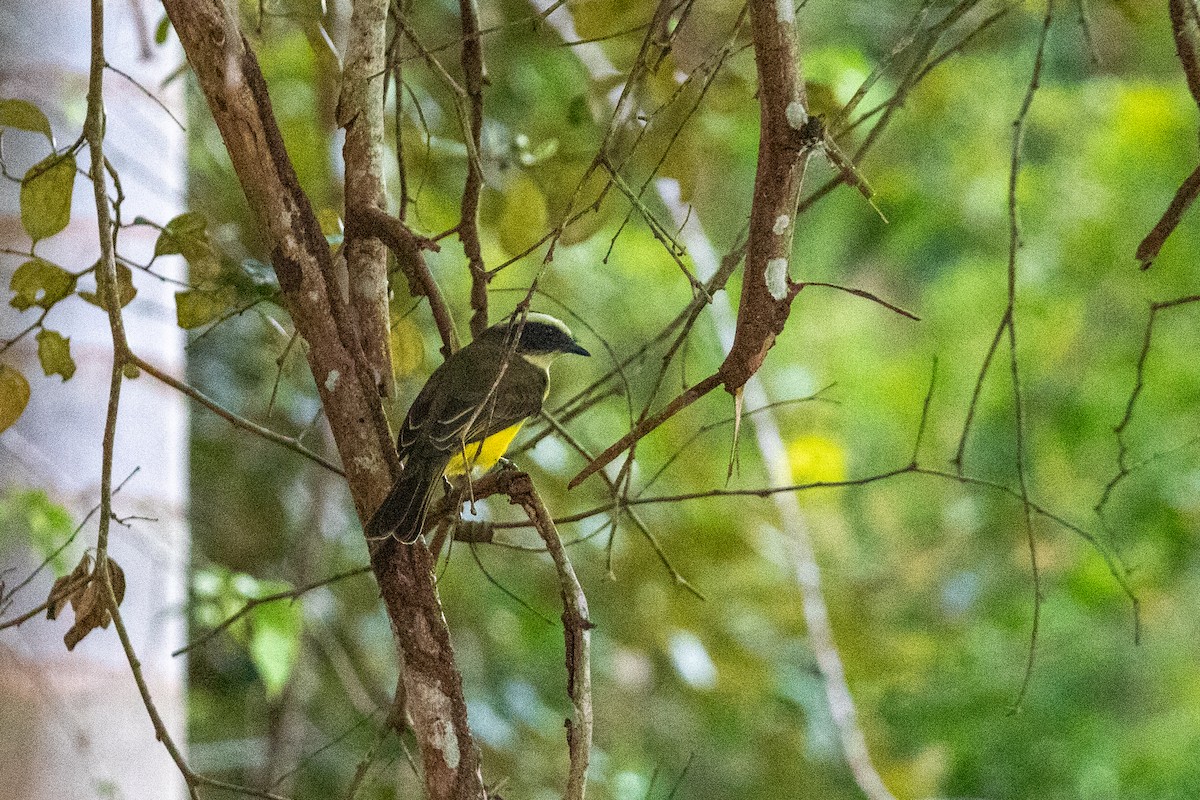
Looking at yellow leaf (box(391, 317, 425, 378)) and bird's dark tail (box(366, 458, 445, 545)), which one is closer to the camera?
bird's dark tail (box(366, 458, 445, 545))

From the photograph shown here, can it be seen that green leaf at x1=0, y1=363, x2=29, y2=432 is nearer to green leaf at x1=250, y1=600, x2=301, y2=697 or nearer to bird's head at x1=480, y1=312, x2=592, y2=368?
green leaf at x1=250, y1=600, x2=301, y2=697

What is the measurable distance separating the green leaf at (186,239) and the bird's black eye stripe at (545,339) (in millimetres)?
782

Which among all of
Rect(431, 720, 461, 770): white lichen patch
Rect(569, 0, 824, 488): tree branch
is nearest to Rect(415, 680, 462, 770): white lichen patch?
Rect(431, 720, 461, 770): white lichen patch

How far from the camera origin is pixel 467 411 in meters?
1.33

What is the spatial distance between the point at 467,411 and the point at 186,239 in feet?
1.04

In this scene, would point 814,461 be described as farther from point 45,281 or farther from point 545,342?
point 45,281

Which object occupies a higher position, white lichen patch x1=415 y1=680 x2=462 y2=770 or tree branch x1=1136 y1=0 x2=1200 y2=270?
tree branch x1=1136 y1=0 x2=1200 y2=270

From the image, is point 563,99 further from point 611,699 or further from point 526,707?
point 611,699

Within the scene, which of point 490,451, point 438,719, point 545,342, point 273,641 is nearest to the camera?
point 438,719

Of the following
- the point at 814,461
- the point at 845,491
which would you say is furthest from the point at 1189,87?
the point at 845,491

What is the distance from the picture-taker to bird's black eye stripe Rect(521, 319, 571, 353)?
199 cm

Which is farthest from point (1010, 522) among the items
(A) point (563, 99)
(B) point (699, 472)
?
(A) point (563, 99)

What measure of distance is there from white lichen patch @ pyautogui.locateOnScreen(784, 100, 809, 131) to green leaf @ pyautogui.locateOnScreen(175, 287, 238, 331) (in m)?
0.64

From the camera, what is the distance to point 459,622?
283 cm
